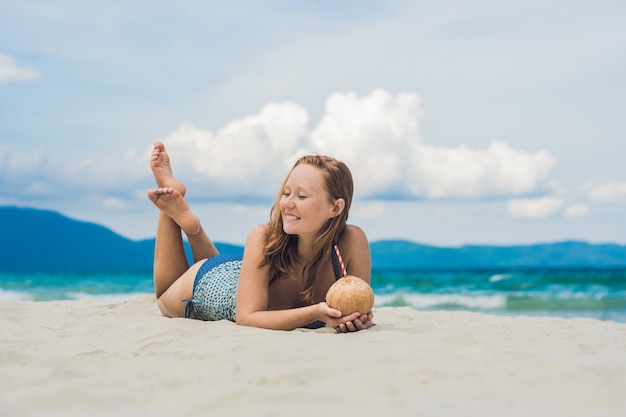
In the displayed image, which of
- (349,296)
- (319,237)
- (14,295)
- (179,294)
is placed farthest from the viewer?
(14,295)

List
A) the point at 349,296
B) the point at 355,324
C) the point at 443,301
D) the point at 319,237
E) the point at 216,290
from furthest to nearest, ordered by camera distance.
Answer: the point at 443,301 < the point at 216,290 < the point at 319,237 < the point at 355,324 < the point at 349,296

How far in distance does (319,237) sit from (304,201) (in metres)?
0.29

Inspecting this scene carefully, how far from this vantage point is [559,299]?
1456cm

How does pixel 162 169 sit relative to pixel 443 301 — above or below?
above

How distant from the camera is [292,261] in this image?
13.3 ft

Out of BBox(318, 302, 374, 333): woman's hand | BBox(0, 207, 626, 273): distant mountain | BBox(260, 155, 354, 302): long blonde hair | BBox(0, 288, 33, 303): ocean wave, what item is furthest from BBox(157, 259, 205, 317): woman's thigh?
BBox(0, 207, 626, 273): distant mountain

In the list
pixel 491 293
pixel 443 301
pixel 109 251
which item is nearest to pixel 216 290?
pixel 443 301

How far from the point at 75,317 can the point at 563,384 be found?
3.85m

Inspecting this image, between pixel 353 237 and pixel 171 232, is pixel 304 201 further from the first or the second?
pixel 171 232

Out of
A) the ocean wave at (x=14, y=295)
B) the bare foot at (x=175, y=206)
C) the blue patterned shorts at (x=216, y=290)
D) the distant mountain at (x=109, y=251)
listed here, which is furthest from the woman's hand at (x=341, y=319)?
the distant mountain at (x=109, y=251)

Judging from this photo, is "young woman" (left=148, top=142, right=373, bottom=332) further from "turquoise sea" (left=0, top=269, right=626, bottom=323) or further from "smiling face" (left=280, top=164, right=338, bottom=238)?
"turquoise sea" (left=0, top=269, right=626, bottom=323)

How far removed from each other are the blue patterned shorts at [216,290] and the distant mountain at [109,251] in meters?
35.8

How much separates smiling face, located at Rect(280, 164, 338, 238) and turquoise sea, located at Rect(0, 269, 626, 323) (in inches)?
322

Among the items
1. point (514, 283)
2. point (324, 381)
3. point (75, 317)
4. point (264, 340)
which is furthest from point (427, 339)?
point (514, 283)
